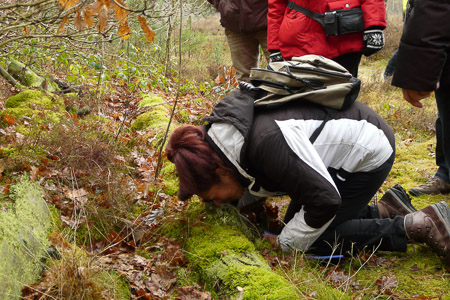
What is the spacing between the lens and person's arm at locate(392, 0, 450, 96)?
235 cm

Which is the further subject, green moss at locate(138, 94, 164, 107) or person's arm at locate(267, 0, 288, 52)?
green moss at locate(138, 94, 164, 107)

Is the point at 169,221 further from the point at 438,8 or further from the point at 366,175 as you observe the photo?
the point at 438,8

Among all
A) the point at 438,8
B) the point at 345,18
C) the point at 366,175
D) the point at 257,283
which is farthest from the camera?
the point at 345,18

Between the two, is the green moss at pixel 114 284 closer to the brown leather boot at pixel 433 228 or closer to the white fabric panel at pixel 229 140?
the white fabric panel at pixel 229 140

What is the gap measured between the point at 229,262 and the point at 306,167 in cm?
72

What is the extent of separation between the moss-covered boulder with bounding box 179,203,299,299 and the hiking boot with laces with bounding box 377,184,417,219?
1.30 meters

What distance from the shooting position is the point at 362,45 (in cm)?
362

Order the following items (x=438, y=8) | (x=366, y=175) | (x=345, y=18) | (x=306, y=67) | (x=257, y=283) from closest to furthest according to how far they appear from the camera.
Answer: (x=257, y=283) → (x=438, y=8) → (x=306, y=67) → (x=366, y=175) → (x=345, y=18)

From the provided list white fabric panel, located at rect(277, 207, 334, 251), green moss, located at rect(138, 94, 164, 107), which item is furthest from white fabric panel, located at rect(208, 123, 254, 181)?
green moss, located at rect(138, 94, 164, 107)

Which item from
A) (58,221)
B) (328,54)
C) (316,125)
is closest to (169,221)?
(58,221)

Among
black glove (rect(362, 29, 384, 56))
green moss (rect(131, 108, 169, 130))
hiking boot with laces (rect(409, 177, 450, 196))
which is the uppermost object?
black glove (rect(362, 29, 384, 56))

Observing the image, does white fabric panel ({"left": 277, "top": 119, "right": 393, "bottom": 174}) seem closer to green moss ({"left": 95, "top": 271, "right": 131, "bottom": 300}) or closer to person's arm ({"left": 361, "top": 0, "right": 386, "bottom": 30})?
person's arm ({"left": 361, "top": 0, "right": 386, "bottom": 30})

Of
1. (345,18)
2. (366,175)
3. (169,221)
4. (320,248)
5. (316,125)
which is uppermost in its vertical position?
(345,18)

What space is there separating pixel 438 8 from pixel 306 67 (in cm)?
81
